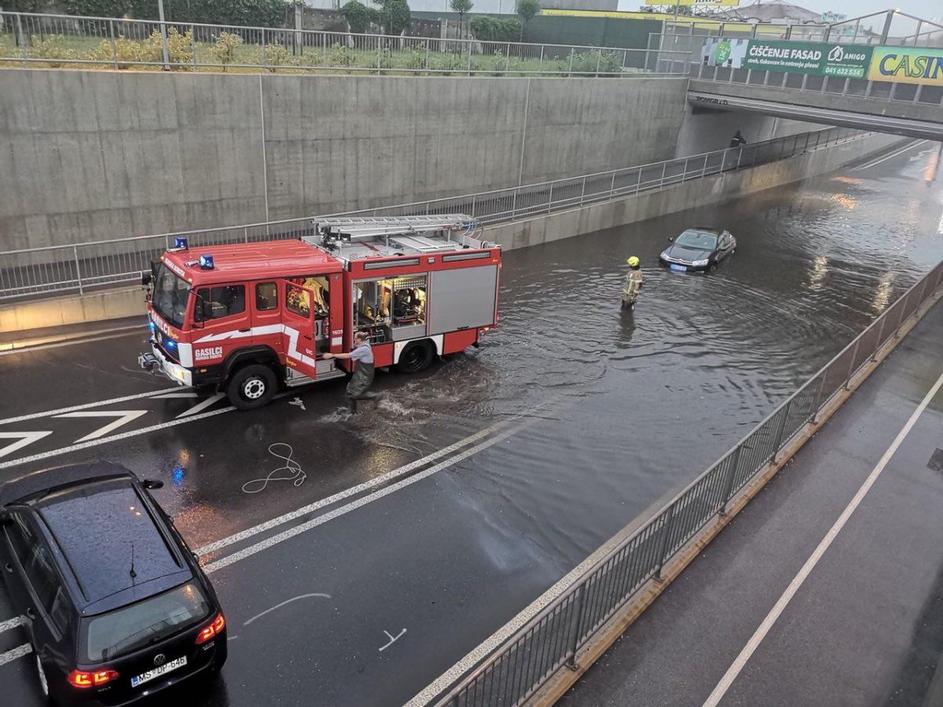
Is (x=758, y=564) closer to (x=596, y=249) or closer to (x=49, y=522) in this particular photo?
(x=49, y=522)

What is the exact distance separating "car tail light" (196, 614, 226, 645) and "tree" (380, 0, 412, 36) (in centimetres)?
2796

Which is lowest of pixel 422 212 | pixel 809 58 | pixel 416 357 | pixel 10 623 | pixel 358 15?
pixel 10 623

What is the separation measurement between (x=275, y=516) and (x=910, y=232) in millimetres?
29453

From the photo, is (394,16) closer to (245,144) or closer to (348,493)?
(245,144)

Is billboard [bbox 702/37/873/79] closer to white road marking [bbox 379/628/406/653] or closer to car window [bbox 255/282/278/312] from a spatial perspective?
car window [bbox 255/282/278/312]

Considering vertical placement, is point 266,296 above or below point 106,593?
above

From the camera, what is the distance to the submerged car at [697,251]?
21.6 meters

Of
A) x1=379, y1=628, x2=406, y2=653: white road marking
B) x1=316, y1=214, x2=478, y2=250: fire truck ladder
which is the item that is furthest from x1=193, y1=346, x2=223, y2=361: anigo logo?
x1=379, y1=628, x2=406, y2=653: white road marking

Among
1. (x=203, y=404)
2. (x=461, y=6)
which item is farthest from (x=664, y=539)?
(x=461, y=6)

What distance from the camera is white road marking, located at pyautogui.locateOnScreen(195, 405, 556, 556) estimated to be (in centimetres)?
843

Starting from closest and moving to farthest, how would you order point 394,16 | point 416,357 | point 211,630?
point 211,630
point 416,357
point 394,16

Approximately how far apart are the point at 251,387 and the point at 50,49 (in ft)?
33.1

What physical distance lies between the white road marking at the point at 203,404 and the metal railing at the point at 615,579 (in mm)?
6924

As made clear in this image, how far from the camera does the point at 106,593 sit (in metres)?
5.89
